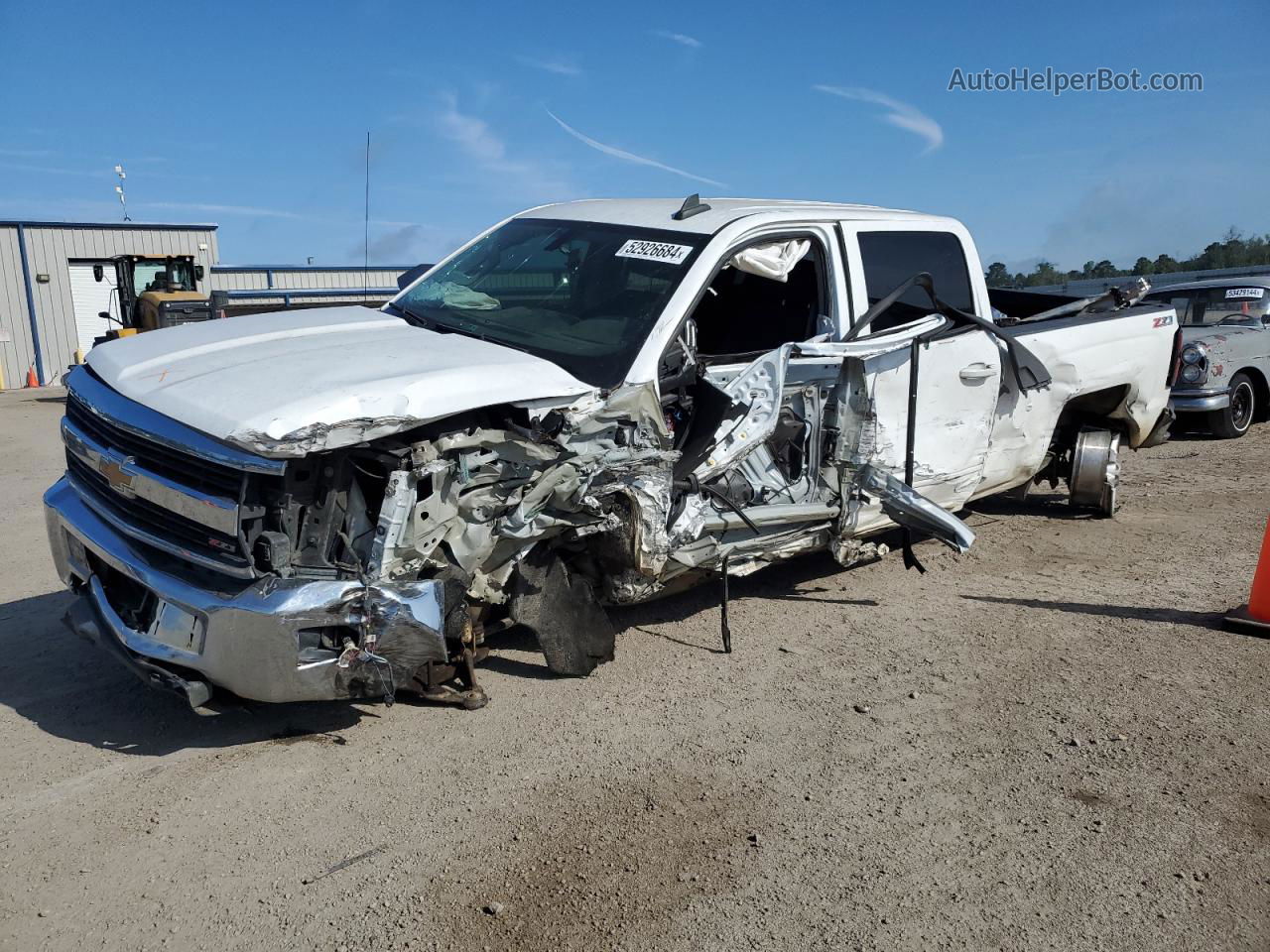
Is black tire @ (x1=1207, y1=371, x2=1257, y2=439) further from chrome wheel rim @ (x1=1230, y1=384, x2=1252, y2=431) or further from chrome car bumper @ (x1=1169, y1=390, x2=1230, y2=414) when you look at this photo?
chrome car bumper @ (x1=1169, y1=390, x2=1230, y2=414)

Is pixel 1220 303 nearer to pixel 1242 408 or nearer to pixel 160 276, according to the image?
pixel 1242 408

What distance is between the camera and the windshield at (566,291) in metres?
4.25

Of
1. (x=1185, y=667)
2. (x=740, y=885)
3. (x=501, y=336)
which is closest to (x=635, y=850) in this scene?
(x=740, y=885)

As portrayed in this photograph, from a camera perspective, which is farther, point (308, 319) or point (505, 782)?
point (308, 319)

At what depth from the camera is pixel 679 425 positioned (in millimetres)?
4488

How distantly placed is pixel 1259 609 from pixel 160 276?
67.9ft

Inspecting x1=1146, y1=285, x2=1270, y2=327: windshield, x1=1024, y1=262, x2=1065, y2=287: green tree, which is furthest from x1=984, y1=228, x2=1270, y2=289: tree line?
x1=1146, y1=285, x2=1270, y2=327: windshield

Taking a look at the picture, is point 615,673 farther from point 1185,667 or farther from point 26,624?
point 26,624

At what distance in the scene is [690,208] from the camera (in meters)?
4.99

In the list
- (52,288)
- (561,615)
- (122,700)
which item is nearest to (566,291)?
(561,615)

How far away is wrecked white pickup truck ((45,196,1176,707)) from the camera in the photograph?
3303 mm

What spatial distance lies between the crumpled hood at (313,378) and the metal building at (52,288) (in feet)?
71.1

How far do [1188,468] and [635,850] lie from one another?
7.89 meters

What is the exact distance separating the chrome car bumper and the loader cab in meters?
14.4
